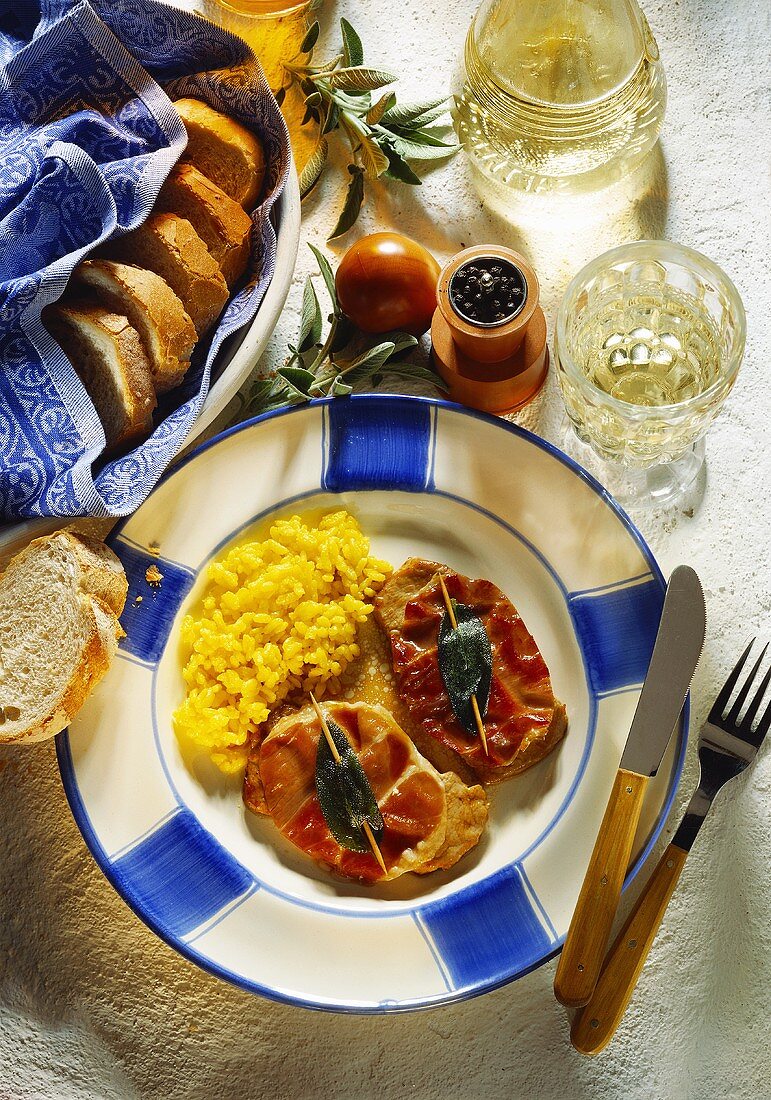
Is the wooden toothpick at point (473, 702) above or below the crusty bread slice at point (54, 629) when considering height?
below

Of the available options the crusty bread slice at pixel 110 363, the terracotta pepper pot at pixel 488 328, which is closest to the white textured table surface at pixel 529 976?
the terracotta pepper pot at pixel 488 328

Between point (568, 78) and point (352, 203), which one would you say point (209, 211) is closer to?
point (352, 203)

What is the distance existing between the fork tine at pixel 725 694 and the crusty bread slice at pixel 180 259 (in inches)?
45.3

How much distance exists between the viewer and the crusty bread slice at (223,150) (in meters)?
1.73

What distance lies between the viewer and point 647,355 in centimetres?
186

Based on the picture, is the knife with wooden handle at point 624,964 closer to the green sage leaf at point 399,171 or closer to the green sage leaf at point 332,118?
the green sage leaf at point 399,171

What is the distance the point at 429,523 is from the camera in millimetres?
1896

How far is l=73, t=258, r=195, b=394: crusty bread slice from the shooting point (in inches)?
64.6

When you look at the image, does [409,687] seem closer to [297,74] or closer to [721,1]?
[297,74]

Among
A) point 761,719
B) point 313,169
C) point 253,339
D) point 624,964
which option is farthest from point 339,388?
point 624,964

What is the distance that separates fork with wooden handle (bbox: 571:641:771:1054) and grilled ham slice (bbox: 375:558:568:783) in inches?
10.9

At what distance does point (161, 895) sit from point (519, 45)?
5.53 feet

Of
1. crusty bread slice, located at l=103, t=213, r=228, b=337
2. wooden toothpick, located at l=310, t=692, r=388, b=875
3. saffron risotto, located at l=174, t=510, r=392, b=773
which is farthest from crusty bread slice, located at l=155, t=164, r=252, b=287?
wooden toothpick, located at l=310, t=692, r=388, b=875

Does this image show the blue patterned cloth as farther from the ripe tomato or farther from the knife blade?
the knife blade
